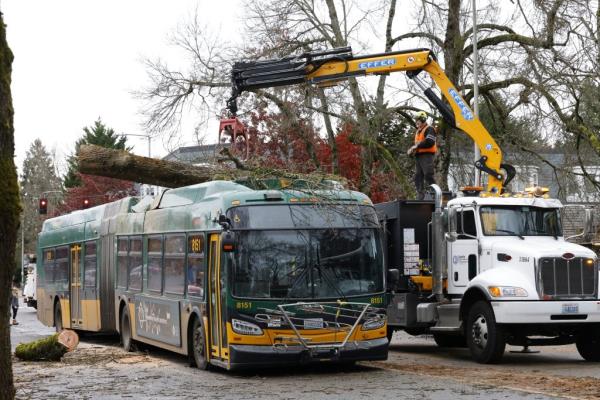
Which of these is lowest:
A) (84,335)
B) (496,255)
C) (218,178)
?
(84,335)

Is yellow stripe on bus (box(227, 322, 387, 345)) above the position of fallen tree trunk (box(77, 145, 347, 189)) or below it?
below

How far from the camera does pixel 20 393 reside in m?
14.1

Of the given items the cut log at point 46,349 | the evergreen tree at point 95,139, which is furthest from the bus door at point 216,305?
the evergreen tree at point 95,139

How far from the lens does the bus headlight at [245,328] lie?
15.2m

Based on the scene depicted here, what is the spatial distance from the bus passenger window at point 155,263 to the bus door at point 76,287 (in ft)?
21.3

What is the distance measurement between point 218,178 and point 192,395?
5.52 meters

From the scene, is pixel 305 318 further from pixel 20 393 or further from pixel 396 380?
pixel 20 393

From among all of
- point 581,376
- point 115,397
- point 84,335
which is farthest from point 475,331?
point 84,335

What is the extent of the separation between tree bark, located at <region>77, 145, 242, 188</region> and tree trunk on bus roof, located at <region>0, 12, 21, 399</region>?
10.6m

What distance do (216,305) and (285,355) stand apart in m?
1.34

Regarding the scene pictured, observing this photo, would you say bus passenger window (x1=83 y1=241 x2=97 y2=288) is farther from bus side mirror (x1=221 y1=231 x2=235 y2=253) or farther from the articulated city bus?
bus side mirror (x1=221 y1=231 x2=235 y2=253)

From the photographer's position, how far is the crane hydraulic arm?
2033cm

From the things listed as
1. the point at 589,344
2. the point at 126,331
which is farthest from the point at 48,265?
the point at 589,344

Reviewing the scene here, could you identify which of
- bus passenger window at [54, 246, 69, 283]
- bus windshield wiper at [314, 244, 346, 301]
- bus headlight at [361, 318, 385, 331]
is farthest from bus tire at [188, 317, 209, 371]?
bus passenger window at [54, 246, 69, 283]
